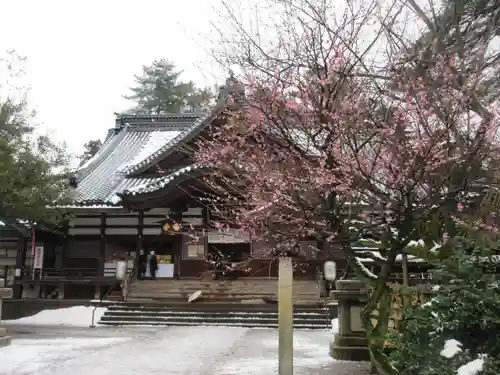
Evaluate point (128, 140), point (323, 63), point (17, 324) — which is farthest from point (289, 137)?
point (128, 140)

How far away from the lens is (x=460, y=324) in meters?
4.66

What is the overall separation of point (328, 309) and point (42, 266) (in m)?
11.5

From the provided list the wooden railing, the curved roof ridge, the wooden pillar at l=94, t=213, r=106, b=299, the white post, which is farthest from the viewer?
the curved roof ridge

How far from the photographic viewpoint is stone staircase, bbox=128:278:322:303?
18.1 metres

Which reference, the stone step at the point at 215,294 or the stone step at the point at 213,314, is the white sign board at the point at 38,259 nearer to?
the stone step at the point at 215,294

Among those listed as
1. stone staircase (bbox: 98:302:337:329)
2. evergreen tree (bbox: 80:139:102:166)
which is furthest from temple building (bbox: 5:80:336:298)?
evergreen tree (bbox: 80:139:102:166)

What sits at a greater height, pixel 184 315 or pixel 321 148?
pixel 321 148

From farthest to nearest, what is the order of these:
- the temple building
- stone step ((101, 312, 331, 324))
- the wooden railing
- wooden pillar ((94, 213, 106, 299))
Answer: wooden pillar ((94, 213, 106, 299)) < the wooden railing < the temple building < stone step ((101, 312, 331, 324))

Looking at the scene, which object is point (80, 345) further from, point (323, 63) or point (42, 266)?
point (42, 266)

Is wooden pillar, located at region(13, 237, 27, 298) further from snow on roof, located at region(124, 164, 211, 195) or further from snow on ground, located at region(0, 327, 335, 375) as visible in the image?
snow on ground, located at region(0, 327, 335, 375)

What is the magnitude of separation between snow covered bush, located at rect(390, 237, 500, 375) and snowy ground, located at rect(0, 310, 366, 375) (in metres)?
3.31

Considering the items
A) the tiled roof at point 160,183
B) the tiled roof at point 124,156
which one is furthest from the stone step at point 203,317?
the tiled roof at point 124,156

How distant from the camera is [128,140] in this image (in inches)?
1135

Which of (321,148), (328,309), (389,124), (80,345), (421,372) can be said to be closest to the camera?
(421,372)
